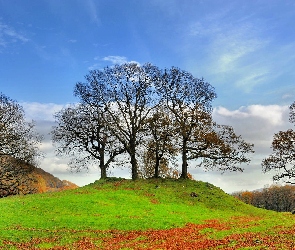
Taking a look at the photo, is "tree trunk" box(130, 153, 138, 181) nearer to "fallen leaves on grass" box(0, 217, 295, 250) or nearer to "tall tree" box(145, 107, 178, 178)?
"tall tree" box(145, 107, 178, 178)

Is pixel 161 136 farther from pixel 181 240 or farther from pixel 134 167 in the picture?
pixel 181 240

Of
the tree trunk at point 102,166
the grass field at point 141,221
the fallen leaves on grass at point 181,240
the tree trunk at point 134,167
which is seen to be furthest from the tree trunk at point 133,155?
the fallen leaves on grass at point 181,240

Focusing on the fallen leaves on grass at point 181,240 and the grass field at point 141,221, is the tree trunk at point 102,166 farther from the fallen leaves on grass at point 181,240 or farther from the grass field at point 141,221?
the fallen leaves on grass at point 181,240

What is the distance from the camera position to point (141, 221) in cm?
3466

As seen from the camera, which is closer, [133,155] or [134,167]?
[133,155]

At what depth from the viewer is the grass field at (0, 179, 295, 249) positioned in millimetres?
25328

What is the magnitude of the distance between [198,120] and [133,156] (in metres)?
12.9

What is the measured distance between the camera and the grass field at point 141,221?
25.3m

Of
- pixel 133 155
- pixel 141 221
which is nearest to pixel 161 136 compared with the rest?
pixel 133 155

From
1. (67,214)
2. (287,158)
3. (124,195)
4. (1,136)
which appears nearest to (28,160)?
(1,136)

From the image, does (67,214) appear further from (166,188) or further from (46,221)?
(166,188)

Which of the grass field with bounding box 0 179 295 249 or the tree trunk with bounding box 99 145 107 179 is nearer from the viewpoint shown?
the grass field with bounding box 0 179 295 249

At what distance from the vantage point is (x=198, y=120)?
59031 mm

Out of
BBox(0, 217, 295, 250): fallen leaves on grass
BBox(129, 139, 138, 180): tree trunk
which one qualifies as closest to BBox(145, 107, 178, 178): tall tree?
BBox(129, 139, 138, 180): tree trunk
